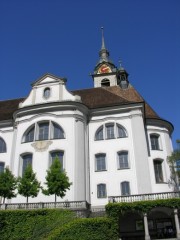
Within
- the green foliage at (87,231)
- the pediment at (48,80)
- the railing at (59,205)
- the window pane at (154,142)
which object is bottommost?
the green foliage at (87,231)

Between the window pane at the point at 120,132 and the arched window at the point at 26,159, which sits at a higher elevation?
the window pane at the point at 120,132

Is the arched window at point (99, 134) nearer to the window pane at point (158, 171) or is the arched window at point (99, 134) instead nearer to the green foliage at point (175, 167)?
the window pane at point (158, 171)

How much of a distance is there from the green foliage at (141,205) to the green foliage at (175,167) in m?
8.19

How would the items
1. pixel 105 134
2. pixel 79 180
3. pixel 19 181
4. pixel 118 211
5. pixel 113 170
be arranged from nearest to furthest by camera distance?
pixel 118 211, pixel 19 181, pixel 79 180, pixel 113 170, pixel 105 134

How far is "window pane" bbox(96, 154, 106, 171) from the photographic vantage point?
28.5 metres

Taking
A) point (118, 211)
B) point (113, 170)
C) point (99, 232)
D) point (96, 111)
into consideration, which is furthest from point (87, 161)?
point (99, 232)

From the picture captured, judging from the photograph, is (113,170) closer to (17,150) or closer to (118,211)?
(118,211)

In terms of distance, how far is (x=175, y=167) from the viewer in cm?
2923

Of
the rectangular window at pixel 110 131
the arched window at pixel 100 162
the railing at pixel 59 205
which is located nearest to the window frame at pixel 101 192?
the arched window at pixel 100 162

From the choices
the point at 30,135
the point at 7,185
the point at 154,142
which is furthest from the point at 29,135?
the point at 154,142

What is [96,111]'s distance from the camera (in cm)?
3102

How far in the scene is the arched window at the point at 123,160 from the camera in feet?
92.2

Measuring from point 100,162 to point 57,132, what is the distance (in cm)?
537

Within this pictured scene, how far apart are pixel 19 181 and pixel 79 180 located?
17.8 ft
